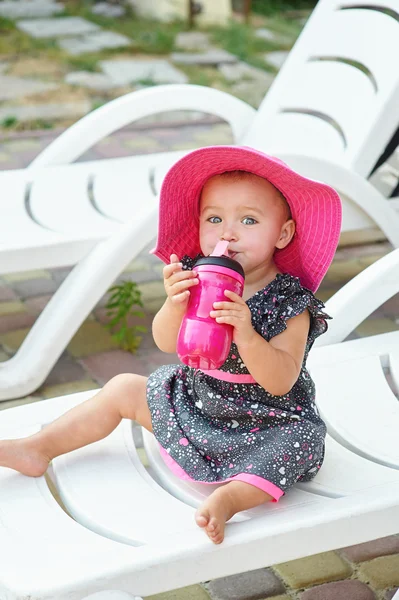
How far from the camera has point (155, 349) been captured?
3.66 meters

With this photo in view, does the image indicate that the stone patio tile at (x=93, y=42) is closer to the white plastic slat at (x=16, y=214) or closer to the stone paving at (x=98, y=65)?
the stone paving at (x=98, y=65)

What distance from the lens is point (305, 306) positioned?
2188 millimetres

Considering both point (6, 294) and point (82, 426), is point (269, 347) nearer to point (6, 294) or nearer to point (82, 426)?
point (82, 426)

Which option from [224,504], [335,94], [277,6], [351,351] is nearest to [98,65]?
[277,6]

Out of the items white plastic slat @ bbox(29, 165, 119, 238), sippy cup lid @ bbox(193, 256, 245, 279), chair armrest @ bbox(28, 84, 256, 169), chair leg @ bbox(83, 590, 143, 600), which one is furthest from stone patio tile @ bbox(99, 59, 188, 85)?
chair leg @ bbox(83, 590, 143, 600)

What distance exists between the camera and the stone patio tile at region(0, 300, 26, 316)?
3.85 metres

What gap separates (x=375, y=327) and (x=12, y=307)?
138 cm

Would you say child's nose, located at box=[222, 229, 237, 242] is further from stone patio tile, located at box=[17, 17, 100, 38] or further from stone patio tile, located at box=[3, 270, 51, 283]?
stone patio tile, located at box=[17, 17, 100, 38]

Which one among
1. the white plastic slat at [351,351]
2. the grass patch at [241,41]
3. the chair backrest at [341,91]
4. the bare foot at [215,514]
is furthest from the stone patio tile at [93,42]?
the bare foot at [215,514]

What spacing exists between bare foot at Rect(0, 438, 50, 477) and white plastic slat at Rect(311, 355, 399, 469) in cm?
73

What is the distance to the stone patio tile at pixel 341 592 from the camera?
2.45 metres

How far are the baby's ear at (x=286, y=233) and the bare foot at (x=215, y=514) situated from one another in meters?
0.55

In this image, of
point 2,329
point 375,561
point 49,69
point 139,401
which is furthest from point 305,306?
point 49,69

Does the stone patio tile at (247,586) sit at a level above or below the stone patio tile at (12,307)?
above
